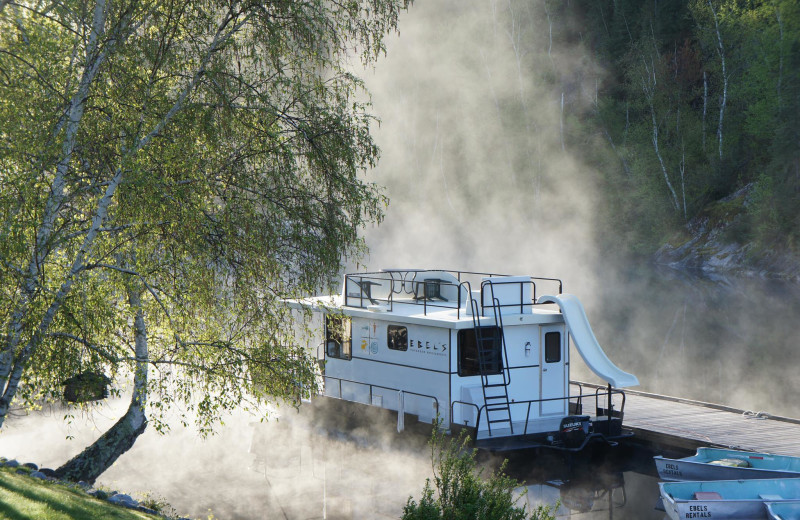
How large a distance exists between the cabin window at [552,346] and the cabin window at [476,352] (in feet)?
5.06

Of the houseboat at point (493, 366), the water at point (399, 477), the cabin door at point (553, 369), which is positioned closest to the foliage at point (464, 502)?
the water at point (399, 477)

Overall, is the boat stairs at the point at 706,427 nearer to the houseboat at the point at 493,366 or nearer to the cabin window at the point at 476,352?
the houseboat at the point at 493,366

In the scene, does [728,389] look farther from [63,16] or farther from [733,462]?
[63,16]

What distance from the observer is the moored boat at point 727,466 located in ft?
55.8

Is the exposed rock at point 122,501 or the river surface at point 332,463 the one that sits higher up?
the exposed rock at point 122,501

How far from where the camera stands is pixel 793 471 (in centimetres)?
1700

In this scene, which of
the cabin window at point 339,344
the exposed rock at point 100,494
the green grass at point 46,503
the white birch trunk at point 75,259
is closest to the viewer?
the white birch trunk at point 75,259

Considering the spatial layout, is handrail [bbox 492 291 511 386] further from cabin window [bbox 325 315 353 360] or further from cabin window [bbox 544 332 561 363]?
cabin window [bbox 325 315 353 360]

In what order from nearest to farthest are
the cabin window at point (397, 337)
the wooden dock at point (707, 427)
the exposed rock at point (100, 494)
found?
the exposed rock at point (100, 494) → the wooden dock at point (707, 427) → the cabin window at point (397, 337)

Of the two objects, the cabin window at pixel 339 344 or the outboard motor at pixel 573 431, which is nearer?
the outboard motor at pixel 573 431

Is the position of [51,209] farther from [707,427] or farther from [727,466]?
[707,427]

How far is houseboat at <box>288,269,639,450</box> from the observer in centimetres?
1933

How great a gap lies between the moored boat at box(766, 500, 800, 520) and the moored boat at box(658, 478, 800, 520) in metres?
0.09

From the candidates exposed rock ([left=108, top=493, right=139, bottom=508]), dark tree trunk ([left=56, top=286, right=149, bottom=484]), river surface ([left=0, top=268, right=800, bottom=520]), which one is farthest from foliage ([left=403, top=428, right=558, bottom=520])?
dark tree trunk ([left=56, top=286, right=149, bottom=484])
